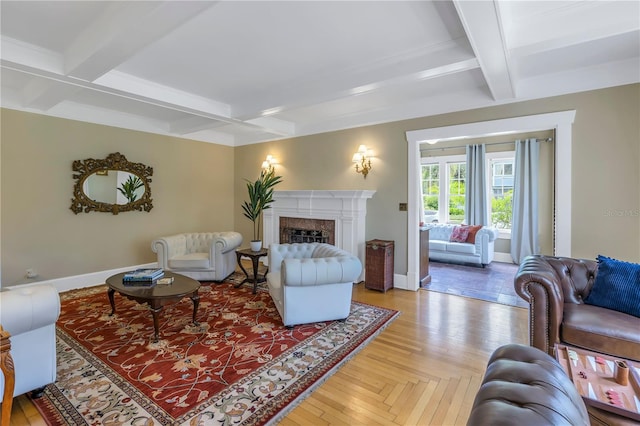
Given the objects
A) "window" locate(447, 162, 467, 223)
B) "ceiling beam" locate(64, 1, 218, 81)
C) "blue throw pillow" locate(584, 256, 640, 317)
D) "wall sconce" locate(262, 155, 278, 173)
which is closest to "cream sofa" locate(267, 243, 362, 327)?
"blue throw pillow" locate(584, 256, 640, 317)

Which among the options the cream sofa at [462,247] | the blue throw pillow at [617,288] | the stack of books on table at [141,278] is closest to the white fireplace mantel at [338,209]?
the cream sofa at [462,247]

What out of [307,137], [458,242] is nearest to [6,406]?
[307,137]

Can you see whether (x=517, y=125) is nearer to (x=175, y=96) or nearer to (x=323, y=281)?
(x=323, y=281)

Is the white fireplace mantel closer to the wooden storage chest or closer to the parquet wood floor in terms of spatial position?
the wooden storage chest

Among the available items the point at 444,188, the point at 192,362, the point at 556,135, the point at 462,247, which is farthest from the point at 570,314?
the point at 444,188

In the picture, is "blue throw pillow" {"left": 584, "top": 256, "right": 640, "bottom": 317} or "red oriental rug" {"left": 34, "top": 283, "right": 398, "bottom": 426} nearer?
"red oriental rug" {"left": 34, "top": 283, "right": 398, "bottom": 426}

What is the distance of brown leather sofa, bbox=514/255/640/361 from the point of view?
2.08 m

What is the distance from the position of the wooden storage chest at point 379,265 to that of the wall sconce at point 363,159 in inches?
44.9

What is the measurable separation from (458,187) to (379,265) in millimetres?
3868

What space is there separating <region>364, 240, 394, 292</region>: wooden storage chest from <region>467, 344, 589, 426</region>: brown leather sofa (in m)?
3.17

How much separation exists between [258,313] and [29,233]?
3373 millimetres

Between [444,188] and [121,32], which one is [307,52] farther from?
[444,188]

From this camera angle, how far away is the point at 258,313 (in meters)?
3.53

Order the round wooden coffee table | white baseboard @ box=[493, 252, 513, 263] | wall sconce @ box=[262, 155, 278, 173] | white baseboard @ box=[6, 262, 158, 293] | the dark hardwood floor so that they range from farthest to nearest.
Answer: white baseboard @ box=[493, 252, 513, 263], wall sconce @ box=[262, 155, 278, 173], white baseboard @ box=[6, 262, 158, 293], the dark hardwood floor, the round wooden coffee table
